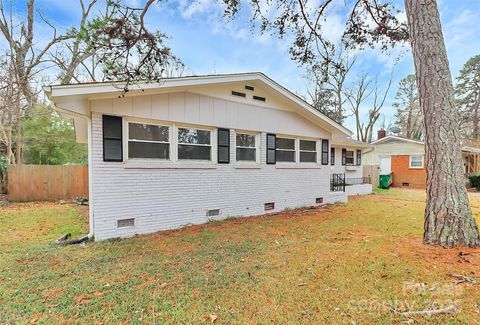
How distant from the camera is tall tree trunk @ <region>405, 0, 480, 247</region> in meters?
4.22

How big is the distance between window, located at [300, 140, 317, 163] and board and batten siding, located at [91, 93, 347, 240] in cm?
42

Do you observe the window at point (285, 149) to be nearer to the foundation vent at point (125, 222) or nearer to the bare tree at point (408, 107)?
the foundation vent at point (125, 222)

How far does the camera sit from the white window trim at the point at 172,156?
225 inches

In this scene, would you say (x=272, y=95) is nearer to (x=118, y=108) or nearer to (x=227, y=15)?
(x=227, y=15)

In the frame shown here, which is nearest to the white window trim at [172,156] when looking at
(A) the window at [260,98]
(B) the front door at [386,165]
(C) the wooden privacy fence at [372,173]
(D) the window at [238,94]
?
(D) the window at [238,94]

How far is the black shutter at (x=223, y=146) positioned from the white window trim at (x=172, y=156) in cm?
13

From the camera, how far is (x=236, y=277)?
3525 mm

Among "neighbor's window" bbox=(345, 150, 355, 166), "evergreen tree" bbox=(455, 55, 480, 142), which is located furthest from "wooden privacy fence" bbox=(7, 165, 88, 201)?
"evergreen tree" bbox=(455, 55, 480, 142)

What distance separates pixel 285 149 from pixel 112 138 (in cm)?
582

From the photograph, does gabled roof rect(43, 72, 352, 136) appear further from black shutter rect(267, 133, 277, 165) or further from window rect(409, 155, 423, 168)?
window rect(409, 155, 423, 168)

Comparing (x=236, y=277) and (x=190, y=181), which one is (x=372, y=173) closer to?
(x=190, y=181)

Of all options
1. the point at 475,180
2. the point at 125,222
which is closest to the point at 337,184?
the point at 125,222

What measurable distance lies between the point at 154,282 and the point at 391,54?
27.6 feet

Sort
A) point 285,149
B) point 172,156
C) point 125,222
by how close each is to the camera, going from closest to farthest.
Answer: point 125,222
point 172,156
point 285,149
